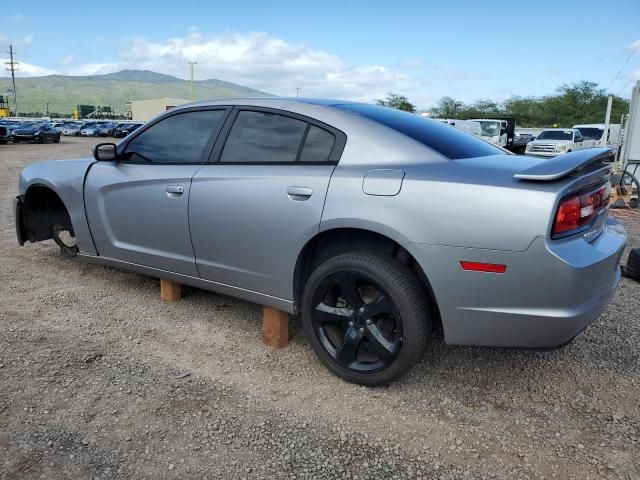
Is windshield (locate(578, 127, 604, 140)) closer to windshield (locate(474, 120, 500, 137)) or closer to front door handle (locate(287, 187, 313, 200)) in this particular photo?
windshield (locate(474, 120, 500, 137))

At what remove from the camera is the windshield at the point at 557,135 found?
22.7 metres

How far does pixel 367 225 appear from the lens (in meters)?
2.57

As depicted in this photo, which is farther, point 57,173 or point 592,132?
point 592,132

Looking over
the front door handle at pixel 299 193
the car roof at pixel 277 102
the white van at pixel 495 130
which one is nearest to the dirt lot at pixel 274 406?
the front door handle at pixel 299 193

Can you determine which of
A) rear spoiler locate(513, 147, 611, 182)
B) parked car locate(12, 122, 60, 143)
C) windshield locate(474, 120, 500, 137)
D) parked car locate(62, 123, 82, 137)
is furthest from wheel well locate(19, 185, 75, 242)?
parked car locate(62, 123, 82, 137)

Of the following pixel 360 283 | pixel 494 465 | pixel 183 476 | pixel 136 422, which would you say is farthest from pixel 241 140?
Answer: pixel 494 465

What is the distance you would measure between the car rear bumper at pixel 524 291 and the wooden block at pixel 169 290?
87.5 inches

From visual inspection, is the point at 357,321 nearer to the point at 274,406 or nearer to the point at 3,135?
the point at 274,406

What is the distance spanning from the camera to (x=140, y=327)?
3.58 meters

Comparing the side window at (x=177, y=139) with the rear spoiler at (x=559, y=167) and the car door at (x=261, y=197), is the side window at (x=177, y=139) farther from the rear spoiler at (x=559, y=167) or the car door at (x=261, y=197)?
the rear spoiler at (x=559, y=167)

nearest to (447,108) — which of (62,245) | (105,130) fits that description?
(105,130)

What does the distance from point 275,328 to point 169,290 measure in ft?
3.78

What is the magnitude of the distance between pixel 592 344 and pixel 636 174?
9308 mm

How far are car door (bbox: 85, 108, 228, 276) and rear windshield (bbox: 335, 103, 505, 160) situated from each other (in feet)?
3.29
